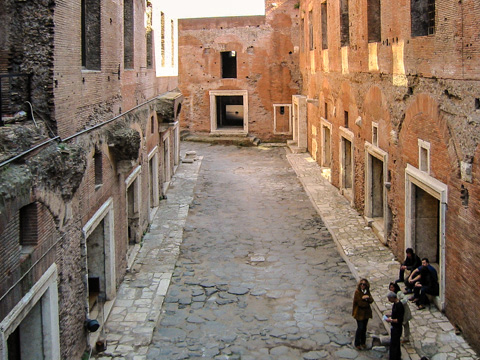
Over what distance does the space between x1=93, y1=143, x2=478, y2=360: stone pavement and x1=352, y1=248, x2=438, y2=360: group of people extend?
0.78 ft

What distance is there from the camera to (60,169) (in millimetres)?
6312

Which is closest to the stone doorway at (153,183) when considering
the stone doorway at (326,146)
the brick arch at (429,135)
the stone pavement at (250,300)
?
the stone pavement at (250,300)

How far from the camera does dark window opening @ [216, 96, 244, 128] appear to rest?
1156 inches

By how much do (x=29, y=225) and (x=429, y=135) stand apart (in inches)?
238

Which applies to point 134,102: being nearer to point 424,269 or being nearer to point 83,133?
point 83,133

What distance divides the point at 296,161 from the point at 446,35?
1336 cm

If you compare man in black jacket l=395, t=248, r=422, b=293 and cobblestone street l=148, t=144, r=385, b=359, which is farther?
man in black jacket l=395, t=248, r=422, b=293

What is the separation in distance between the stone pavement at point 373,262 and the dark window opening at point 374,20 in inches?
162

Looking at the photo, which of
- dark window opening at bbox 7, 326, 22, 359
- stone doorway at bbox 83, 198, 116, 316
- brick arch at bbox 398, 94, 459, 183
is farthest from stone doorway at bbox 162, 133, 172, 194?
dark window opening at bbox 7, 326, 22, 359

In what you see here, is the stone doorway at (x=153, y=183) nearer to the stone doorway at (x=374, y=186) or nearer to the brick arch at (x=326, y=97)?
the stone doorway at (x=374, y=186)

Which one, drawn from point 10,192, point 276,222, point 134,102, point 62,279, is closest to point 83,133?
point 62,279

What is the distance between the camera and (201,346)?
7.91 m

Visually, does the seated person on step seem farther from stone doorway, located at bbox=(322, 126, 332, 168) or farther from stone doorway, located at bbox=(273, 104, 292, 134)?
Result: stone doorway, located at bbox=(273, 104, 292, 134)

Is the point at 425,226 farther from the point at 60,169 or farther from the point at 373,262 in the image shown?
the point at 60,169
